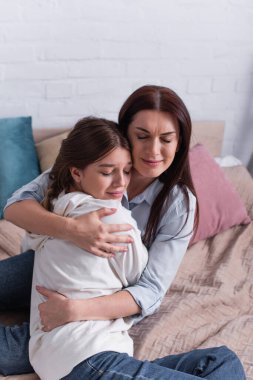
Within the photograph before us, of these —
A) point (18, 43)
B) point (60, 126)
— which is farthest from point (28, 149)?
point (18, 43)

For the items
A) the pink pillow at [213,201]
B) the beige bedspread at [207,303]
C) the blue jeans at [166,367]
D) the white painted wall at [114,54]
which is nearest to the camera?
the blue jeans at [166,367]

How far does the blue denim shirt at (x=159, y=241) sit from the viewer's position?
1383mm

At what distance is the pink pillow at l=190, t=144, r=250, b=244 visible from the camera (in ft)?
6.64

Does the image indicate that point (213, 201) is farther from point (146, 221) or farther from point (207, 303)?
point (146, 221)

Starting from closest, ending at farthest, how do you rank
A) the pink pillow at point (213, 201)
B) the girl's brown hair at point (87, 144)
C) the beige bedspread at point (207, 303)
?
the girl's brown hair at point (87, 144), the beige bedspread at point (207, 303), the pink pillow at point (213, 201)

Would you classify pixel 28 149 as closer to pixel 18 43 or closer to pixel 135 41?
pixel 18 43

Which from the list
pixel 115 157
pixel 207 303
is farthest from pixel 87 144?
pixel 207 303

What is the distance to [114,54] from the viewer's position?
2.40m

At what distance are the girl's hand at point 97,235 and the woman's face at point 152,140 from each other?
17cm

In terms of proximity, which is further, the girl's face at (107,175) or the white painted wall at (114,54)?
the white painted wall at (114,54)

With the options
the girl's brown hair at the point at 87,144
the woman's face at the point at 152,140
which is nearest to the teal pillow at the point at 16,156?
the girl's brown hair at the point at 87,144

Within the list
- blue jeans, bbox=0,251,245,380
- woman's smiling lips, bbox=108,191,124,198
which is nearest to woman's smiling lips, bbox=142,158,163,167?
woman's smiling lips, bbox=108,191,124,198

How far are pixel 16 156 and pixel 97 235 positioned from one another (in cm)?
101

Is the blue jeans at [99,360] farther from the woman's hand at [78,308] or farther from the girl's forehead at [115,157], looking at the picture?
the girl's forehead at [115,157]
